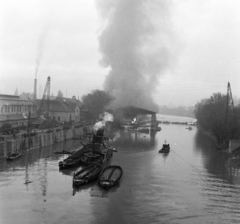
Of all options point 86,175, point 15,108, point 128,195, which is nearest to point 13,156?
point 86,175

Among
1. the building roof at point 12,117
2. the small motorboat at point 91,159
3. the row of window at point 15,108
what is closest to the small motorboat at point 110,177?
the small motorboat at point 91,159

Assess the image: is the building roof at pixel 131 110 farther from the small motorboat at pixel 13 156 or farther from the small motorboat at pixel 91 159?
the small motorboat at pixel 13 156

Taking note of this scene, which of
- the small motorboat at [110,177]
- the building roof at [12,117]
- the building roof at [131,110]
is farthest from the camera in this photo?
the building roof at [131,110]

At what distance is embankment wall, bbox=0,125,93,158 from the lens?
109 feet

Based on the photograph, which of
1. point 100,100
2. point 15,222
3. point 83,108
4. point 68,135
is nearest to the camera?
point 15,222

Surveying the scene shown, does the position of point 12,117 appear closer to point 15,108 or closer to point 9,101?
point 15,108

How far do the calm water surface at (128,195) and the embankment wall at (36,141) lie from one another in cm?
221

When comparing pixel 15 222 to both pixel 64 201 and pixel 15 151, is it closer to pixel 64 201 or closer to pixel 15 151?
pixel 64 201

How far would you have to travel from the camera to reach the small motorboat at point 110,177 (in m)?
23.3

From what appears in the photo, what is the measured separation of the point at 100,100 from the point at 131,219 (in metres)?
64.0

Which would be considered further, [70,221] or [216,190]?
[216,190]

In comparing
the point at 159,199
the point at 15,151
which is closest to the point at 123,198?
the point at 159,199

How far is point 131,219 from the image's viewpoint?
17469 mm

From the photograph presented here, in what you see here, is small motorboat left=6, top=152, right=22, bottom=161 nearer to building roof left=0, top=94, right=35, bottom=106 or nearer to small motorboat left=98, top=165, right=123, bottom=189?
small motorboat left=98, top=165, right=123, bottom=189
